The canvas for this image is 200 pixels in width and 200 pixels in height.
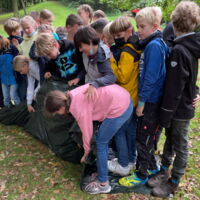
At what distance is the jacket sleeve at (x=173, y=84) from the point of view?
2323mm

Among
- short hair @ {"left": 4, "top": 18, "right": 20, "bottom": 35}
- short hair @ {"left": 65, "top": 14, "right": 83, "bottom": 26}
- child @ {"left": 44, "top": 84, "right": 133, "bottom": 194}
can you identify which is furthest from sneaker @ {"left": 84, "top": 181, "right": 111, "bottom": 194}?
short hair @ {"left": 4, "top": 18, "right": 20, "bottom": 35}

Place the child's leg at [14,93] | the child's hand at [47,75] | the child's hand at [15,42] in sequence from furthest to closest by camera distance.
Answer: the child's leg at [14,93], the child's hand at [15,42], the child's hand at [47,75]

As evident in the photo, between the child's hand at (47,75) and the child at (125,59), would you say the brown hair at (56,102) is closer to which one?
the child at (125,59)

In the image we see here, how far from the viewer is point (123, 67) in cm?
269

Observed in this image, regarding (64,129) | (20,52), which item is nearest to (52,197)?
(64,129)

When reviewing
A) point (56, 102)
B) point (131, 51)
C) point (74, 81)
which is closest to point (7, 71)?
point (74, 81)

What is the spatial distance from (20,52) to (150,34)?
2.94m

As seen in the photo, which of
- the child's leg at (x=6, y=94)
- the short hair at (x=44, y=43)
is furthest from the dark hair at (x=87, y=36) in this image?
the child's leg at (x=6, y=94)

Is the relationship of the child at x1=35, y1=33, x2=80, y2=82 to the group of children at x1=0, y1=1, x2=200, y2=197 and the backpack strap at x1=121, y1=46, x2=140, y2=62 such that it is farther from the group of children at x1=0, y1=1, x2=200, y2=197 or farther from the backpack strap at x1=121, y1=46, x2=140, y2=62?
the backpack strap at x1=121, y1=46, x2=140, y2=62

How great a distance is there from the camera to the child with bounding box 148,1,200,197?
2.28m

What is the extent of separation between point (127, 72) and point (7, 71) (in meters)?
3.01

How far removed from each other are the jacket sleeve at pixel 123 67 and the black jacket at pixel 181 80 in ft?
1.49

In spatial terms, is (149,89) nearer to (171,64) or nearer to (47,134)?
(171,64)

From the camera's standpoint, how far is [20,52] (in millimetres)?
4512
